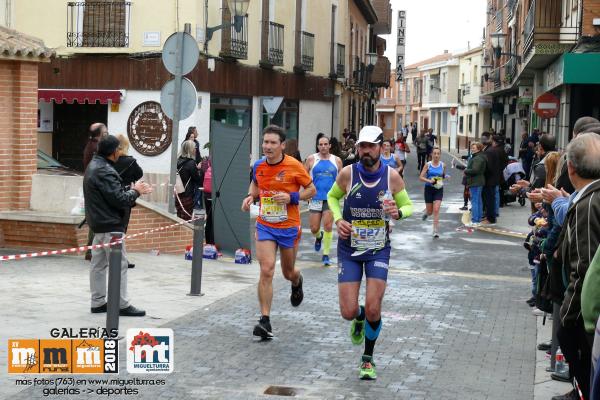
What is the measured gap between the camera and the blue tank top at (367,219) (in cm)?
773

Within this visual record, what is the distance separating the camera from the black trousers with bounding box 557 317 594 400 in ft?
19.2

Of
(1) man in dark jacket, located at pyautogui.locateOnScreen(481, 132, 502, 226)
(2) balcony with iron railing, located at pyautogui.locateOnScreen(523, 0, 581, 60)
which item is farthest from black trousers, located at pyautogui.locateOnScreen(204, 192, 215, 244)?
(2) balcony with iron railing, located at pyautogui.locateOnScreen(523, 0, 581, 60)

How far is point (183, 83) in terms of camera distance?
14406 millimetres

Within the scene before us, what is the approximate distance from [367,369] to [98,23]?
1900cm

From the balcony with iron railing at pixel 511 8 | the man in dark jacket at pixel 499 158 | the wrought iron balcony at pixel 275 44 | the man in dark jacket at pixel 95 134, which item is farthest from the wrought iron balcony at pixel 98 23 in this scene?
the balcony with iron railing at pixel 511 8

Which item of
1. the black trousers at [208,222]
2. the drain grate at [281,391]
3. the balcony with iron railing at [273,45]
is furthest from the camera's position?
the balcony with iron railing at [273,45]

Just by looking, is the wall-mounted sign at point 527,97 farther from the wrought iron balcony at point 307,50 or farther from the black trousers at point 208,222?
the black trousers at point 208,222

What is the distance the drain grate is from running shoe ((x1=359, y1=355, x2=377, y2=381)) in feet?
2.04

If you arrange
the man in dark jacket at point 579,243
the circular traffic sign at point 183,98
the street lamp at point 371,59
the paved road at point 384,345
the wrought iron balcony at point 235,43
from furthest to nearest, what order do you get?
the street lamp at point 371,59 < the wrought iron balcony at point 235,43 < the circular traffic sign at point 183,98 < the paved road at point 384,345 < the man in dark jacket at point 579,243

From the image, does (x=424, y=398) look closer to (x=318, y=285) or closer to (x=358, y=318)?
(x=358, y=318)

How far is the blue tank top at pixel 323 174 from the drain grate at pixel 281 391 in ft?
22.7

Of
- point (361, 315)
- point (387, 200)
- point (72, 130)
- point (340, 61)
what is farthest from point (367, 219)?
point (340, 61)

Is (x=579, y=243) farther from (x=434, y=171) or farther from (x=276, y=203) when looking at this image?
(x=434, y=171)

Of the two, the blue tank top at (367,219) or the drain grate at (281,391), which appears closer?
the drain grate at (281,391)
